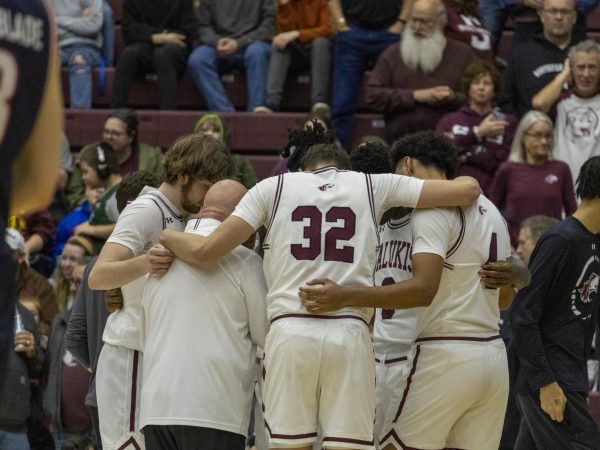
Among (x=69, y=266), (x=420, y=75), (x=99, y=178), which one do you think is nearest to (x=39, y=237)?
(x=99, y=178)

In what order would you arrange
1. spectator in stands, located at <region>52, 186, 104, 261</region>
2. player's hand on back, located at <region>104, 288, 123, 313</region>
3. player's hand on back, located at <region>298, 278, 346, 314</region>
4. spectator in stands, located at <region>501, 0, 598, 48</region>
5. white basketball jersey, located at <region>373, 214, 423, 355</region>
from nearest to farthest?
player's hand on back, located at <region>298, 278, 346, 314</region>, white basketball jersey, located at <region>373, 214, 423, 355</region>, player's hand on back, located at <region>104, 288, 123, 313</region>, spectator in stands, located at <region>52, 186, 104, 261</region>, spectator in stands, located at <region>501, 0, 598, 48</region>

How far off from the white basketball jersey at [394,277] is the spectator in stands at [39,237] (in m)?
4.75

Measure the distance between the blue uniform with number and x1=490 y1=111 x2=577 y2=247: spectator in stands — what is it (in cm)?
662

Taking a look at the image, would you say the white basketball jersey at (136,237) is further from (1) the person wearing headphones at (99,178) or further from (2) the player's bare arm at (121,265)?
(1) the person wearing headphones at (99,178)

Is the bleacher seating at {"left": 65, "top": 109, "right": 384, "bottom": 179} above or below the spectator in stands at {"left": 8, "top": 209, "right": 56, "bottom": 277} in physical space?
above

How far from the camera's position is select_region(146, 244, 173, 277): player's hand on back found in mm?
5039

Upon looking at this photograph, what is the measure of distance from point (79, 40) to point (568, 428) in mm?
7013

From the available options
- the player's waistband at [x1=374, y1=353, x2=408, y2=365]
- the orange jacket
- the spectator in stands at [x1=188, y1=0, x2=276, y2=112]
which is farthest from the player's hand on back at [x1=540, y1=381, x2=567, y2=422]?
the spectator in stands at [x1=188, y1=0, x2=276, y2=112]

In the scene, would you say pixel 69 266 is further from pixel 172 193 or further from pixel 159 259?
pixel 159 259

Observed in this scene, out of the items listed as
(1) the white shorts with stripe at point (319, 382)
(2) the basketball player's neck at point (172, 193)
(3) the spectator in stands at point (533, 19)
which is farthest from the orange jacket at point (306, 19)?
(1) the white shorts with stripe at point (319, 382)

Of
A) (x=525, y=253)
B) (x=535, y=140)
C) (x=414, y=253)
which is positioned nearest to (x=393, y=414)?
(x=414, y=253)

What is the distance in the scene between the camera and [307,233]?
4.94 metres

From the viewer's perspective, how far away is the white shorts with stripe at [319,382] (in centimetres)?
490

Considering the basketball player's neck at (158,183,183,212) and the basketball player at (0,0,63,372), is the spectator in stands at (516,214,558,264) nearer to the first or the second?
the basketball player's neck at (158,183,183,212)
